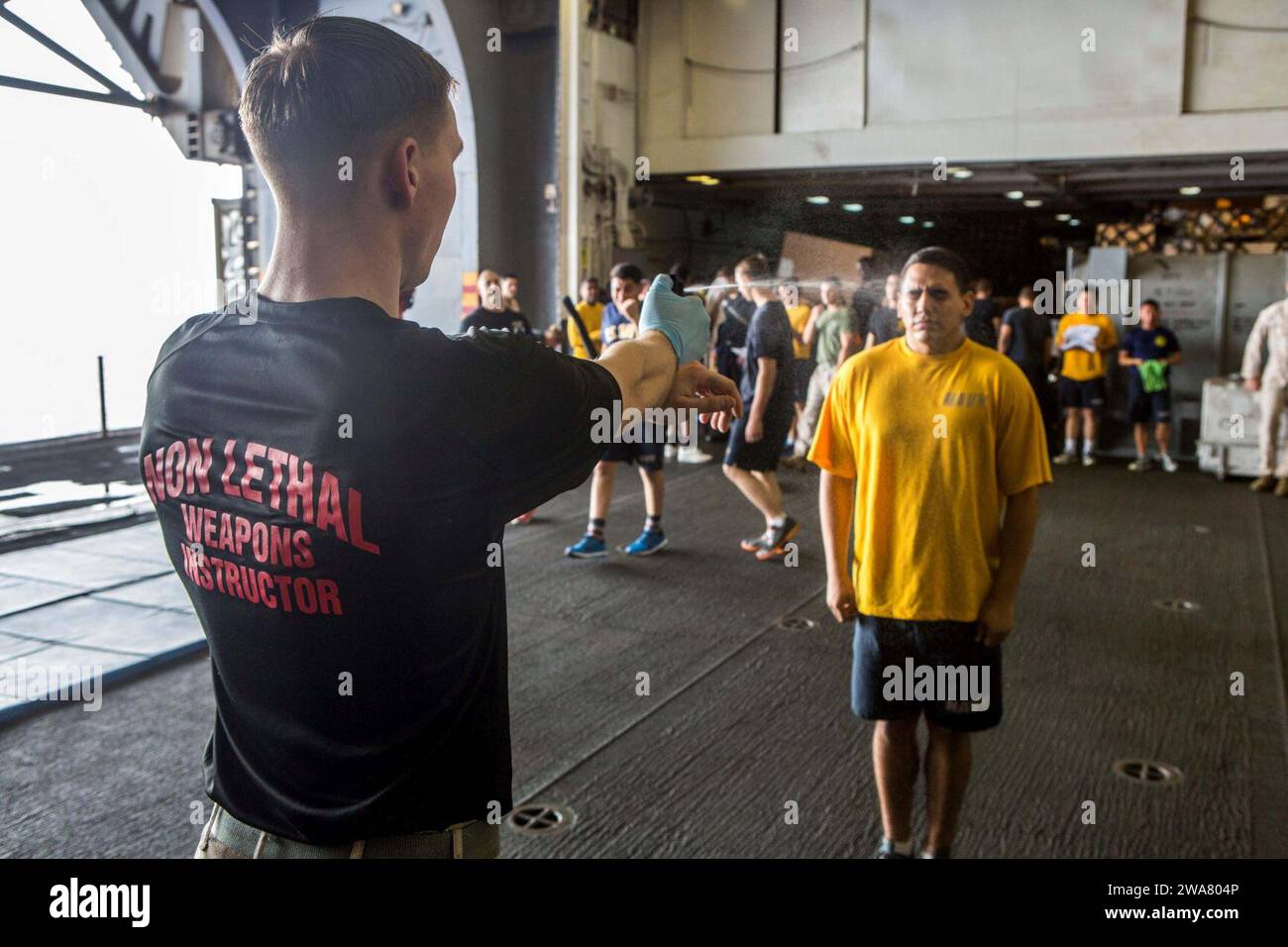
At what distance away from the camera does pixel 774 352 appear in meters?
6.93

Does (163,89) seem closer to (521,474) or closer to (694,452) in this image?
(694,452)

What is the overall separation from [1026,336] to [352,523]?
35.5ft

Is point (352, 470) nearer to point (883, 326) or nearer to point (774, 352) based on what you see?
point (774, 352)

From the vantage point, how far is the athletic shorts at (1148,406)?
36.5ft

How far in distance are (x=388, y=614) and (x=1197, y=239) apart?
1670cm

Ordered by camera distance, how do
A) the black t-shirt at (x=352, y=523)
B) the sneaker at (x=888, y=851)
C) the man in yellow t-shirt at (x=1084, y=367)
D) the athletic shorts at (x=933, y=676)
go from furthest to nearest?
the man in yellow t-shirt at (x=1084, y=367), the sneaker at (x=888, y=851), the athletic shorts at (x=933, y=676), the black t-shirt at (x=352, y=523)

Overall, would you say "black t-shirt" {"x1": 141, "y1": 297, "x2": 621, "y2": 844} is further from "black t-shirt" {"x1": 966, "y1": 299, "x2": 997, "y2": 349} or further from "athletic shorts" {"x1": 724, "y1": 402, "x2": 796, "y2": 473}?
"black t-shirt" {"x1": 966, "y1": 299, "x2": 997, "y2": 349}

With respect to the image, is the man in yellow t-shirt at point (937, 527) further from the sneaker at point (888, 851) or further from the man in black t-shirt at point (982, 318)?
the man in black t-shirt at point (982, 318)

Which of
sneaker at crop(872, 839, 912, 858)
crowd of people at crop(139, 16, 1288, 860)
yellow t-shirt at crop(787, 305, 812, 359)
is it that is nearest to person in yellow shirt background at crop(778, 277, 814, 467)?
yellow t-shirt at crop(787, 305, 812, 359)

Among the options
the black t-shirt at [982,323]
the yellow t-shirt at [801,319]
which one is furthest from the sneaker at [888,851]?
the yellow t-shirt at [801,319]

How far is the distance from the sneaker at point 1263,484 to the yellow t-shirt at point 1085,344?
1.91 meters

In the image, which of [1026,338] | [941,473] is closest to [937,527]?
[941,473]

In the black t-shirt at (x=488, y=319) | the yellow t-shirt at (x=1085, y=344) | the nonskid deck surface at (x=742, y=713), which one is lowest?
the nonskid deck surface at (x=742, y=713)
